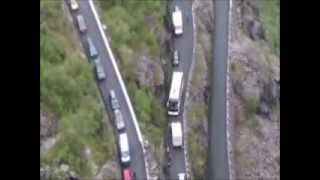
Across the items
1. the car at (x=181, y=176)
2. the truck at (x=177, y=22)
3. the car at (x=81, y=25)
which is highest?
the car at (x=81, y=25)

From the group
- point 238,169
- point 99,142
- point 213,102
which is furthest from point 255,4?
point 99,142

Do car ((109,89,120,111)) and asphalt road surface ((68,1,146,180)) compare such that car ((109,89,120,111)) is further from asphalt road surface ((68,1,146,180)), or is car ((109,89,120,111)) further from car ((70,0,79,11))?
car ((70,0,79,11))

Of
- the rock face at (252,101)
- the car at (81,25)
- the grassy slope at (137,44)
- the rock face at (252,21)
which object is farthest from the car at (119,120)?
the rock face at (252,21)

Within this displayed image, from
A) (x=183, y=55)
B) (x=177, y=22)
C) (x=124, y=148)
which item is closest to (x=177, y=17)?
(x=177, y=22)

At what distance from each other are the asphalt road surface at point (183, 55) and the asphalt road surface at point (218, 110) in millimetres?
956

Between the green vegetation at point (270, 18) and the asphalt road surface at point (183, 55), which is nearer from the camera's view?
the asphalt road surface at point (183, 55)

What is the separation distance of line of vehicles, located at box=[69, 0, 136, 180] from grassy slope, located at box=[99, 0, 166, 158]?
2.02 ft

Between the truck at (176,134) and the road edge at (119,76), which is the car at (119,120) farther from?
the truck at (176,134)

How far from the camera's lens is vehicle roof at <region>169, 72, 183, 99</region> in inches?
765

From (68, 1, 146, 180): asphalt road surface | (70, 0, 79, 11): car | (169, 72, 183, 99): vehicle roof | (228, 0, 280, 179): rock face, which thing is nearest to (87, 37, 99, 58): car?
(68, 1, 146, 180): asphalt road surface

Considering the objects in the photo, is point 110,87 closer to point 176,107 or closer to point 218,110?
point 176,107

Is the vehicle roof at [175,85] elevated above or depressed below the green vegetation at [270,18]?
below

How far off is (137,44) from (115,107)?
9.69 ft

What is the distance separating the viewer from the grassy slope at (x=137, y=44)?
19000 millimetres
